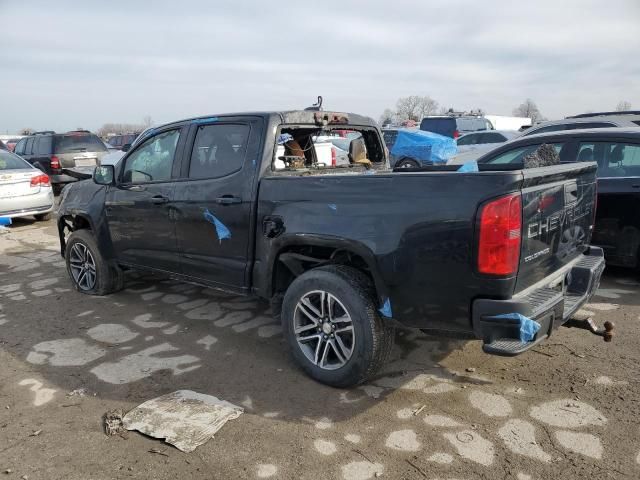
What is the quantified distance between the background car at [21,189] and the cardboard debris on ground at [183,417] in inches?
304

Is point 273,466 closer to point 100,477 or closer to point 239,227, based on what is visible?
point 100,477

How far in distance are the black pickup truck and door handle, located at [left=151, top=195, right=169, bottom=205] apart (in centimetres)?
3

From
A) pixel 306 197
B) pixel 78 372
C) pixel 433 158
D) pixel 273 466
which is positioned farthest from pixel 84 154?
pixel 273 466

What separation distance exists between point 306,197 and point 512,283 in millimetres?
1380

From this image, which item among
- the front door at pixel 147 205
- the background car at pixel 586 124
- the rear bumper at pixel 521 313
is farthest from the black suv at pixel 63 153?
the rear bumper at pixel 521 313

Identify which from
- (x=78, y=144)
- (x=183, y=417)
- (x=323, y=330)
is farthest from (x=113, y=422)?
(x=78, y=144)

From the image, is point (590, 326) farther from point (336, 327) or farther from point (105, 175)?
point (105, 175)

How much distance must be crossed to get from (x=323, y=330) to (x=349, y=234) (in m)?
0.73

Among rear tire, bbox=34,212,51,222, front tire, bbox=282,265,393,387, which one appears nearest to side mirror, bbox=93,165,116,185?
front tire, bbox=282,265,393,387

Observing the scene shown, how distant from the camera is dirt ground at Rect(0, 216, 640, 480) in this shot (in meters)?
2.60

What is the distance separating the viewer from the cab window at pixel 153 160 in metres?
4.45

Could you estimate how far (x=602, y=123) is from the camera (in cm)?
888

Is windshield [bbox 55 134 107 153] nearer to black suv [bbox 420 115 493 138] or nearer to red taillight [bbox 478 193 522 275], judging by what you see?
black suv [bbox 420 115 493 138]

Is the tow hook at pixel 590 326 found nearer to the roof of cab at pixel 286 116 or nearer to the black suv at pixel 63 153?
the roof of cab at pixel 286 116
